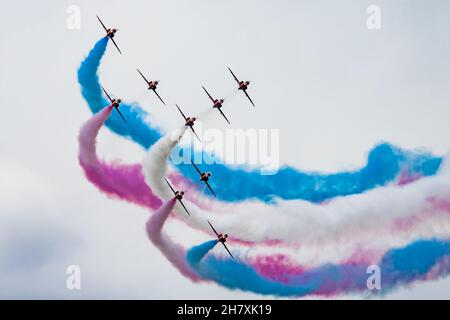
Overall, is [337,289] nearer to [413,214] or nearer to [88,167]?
[413,214]

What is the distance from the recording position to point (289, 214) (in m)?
138

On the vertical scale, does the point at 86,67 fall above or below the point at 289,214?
above

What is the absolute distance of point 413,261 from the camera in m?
136

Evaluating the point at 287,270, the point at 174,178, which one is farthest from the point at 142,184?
the point at 287,270

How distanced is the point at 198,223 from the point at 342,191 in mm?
9586

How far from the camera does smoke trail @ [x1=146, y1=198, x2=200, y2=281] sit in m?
136

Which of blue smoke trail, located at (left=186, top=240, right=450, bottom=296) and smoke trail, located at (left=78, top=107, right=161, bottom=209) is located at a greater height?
smoke trail, located at (left=78, top=107, right=161, bottom=209)

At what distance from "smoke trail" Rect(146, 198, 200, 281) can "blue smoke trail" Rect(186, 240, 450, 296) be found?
465mm

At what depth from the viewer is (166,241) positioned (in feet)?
449

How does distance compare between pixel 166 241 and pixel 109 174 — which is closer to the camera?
pixel 166 241

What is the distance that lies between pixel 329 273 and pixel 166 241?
1068 centimetres

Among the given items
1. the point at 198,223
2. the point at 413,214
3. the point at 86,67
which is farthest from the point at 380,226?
the point at 86,67
